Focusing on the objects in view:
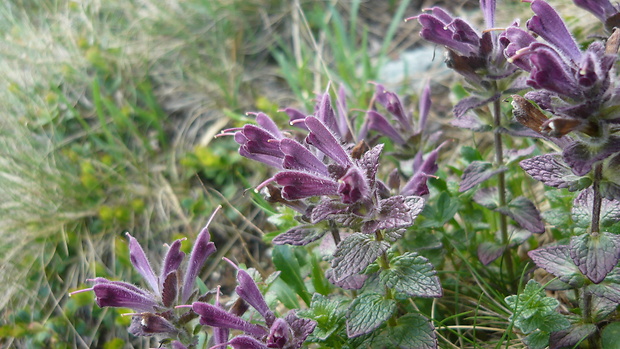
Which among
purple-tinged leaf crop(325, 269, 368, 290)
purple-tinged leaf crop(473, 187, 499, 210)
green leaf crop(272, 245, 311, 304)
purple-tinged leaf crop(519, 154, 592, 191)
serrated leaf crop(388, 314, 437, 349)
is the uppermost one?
purple-tinged leaf crop(519, 154, 592, 191)

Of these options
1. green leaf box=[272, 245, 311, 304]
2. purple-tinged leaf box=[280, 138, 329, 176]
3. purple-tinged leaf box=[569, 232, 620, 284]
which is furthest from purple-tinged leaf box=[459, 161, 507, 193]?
green leaf box=[272, 245, 311, 304]

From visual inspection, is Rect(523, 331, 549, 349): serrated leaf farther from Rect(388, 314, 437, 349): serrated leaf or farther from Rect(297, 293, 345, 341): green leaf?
Rect(297, 293, 345, 341): green leaf

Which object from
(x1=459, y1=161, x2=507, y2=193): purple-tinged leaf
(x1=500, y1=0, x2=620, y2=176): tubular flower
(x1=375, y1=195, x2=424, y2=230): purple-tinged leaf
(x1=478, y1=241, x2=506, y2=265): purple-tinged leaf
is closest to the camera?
(x1=500, y1=0, x2=620, y2=176): tubular flower

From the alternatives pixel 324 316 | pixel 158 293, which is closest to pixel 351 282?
pixel 324 316

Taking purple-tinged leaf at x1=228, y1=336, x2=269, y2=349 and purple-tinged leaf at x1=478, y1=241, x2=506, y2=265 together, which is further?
purple-tinged leaf at x1=478, y1=241, x2=506, y2=265

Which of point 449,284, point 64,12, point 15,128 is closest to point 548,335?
point 449,284

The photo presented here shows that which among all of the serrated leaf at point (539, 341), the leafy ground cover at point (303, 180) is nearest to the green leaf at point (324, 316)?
the leafy ground cover at point (303, 180)
